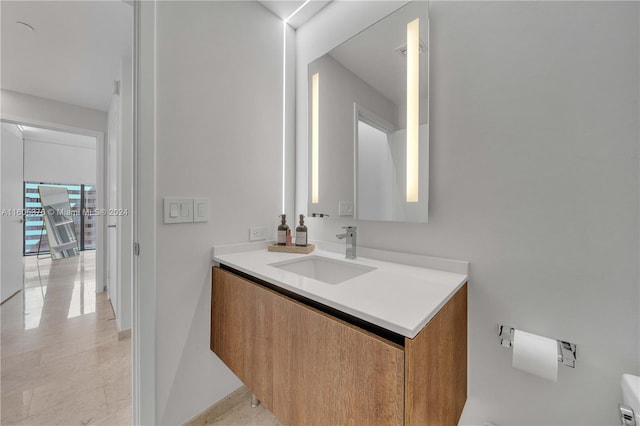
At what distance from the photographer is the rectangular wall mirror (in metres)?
1.10

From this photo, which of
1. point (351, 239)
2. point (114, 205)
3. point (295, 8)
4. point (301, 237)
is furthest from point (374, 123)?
point (114, 205)

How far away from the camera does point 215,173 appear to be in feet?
4.32

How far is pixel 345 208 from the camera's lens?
1.42 meters

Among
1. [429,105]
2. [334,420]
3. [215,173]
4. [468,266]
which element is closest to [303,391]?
[334,420]

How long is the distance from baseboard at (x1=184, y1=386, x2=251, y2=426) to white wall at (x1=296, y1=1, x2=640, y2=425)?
117 cm

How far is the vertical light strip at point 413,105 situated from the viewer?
1099 millimetres

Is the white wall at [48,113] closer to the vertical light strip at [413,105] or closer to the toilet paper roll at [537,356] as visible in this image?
the vertical light strip at [413,105]

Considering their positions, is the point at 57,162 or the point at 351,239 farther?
the point at 57,162

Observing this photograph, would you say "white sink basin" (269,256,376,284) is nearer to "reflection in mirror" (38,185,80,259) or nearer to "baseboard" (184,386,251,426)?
"baseboard" (184,386,251,426)

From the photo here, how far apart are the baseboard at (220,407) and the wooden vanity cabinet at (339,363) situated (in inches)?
16.7

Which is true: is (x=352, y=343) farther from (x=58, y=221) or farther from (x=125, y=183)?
(x=58, y=221)

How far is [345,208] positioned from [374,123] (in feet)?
1.55

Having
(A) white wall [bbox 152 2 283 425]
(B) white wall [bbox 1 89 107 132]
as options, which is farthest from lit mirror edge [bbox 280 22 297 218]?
(B) white wall [bbox 1 89 107 132]

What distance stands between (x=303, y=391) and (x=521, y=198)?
99 cm
